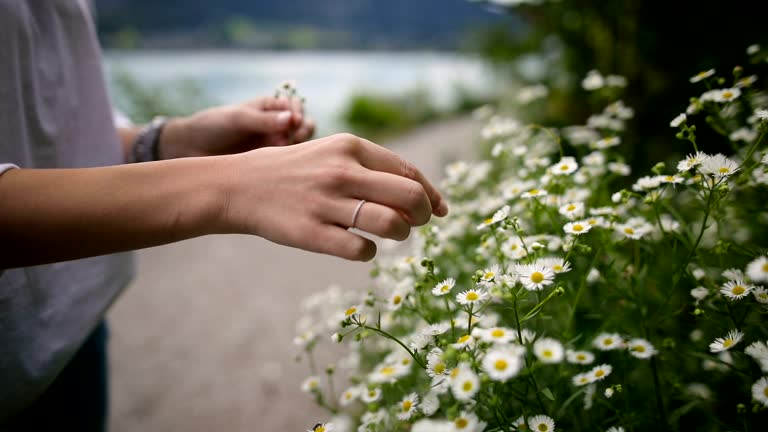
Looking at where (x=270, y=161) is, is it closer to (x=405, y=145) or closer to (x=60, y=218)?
(x=60, y=218)

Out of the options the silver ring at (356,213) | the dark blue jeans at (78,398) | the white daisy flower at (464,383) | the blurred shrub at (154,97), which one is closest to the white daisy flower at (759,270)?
the white daisy flower at (464,383)

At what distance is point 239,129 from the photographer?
0.80m

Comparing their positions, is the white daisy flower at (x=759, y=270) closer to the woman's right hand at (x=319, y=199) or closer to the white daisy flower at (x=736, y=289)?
the white daisy flower at (x=736, y=289)

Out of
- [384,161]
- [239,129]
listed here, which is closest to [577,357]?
[384,161]

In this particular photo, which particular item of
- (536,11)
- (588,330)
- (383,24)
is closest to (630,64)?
(536,11)

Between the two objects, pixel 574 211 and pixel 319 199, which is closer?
pixel 319 199

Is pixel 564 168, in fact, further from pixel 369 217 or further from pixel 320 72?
pixel 320 72

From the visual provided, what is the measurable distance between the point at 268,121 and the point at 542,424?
2.05ft

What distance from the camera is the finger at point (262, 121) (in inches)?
29.6

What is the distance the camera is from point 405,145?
3.41 meters

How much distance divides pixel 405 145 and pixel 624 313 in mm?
2774

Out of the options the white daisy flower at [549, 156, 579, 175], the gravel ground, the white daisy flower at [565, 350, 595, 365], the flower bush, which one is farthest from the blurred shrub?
the white daisy flower at [565, 350, 595, 365]

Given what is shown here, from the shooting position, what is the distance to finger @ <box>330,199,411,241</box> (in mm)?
399

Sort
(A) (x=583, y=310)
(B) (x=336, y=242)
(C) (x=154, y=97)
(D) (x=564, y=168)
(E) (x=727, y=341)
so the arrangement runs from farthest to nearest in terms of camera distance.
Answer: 1. (C) (x=154, y=97)
2. (A) (x=583, y=310)
3. (D) (x=564, y=168)
4. (E) (x=727, y=341)
5. (B) (x=336, y=242)
